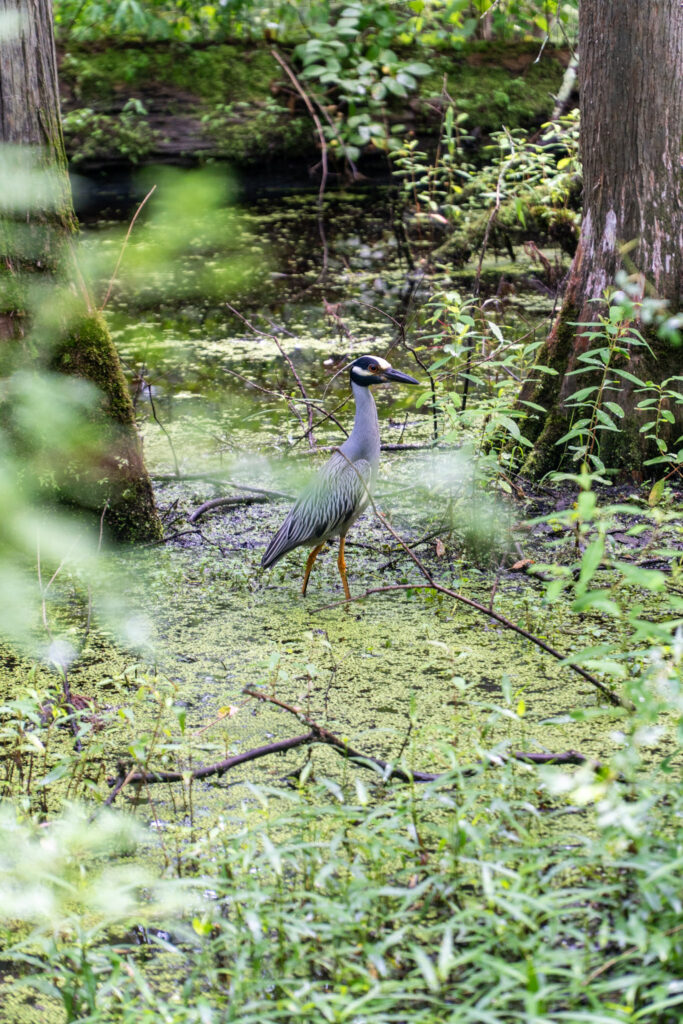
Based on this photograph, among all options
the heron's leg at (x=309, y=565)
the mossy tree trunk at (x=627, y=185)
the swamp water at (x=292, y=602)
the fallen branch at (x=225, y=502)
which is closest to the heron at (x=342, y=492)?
the heron's leg at (x=309, y=565)

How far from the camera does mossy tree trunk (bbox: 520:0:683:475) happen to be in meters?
3.81

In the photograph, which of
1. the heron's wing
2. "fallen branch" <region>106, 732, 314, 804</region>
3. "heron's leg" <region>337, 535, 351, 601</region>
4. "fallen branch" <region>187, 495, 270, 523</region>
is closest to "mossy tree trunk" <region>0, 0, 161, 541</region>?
"fallen branch" <region>187, 495, 270, 523</region>

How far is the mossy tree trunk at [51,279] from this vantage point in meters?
3.30

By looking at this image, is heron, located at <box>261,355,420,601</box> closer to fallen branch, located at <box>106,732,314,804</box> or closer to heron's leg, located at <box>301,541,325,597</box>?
heron's leg, located at <box>301,541,325,597</box>

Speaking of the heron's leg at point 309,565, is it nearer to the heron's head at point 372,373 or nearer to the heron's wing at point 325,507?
the heron's wing at point 325,507

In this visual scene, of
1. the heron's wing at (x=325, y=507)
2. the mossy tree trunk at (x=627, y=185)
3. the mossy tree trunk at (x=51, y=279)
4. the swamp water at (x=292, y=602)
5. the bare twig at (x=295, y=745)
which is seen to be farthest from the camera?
the mossy tree trunk at (x=627, y=185)

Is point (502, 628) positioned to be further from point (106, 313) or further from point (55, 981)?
point (106, 313)

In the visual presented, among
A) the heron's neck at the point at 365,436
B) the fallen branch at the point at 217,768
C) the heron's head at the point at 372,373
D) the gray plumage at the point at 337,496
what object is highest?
the heron's head at the point at 372,373

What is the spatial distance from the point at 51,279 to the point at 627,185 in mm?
2195

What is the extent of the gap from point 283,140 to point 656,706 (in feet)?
29.8

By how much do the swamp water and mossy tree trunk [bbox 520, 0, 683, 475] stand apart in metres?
0.63

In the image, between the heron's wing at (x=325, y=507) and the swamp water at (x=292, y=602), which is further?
the heron's wing at (x=325, y=507)

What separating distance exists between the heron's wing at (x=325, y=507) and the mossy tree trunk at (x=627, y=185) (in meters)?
0.90

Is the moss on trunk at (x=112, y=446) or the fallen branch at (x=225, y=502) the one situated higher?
the moss on trunk at (x=112, y=446)
